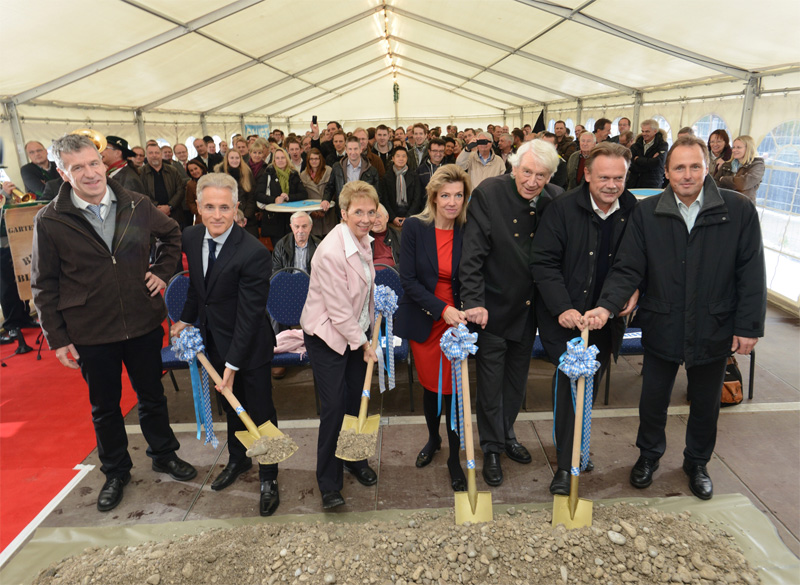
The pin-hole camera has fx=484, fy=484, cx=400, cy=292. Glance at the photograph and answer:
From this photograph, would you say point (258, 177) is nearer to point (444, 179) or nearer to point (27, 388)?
point (27, 388)

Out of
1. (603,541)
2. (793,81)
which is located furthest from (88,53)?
(793,81)

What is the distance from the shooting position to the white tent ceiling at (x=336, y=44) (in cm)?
564

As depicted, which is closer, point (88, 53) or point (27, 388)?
point (27, 388)

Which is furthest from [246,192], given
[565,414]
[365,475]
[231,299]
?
[565,414]

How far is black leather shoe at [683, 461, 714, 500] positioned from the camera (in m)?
2.71

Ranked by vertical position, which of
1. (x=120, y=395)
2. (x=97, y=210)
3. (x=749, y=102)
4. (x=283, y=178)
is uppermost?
(x=749, y=102)

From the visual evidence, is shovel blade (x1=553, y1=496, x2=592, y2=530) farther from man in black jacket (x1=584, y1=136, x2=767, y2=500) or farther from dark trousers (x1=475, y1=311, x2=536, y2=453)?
man in black jacket (x1=584, y1=136, x2=767, y2=500)

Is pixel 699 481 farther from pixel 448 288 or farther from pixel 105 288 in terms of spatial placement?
pixel 105 288

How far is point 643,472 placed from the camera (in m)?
2.87

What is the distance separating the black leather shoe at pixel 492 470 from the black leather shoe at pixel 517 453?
6.5 inches

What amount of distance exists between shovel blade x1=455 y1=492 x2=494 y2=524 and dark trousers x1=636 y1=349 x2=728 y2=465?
1147 mm

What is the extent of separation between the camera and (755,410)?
11.9 ft

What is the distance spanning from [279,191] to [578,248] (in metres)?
4.43

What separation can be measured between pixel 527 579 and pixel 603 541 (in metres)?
0.40
